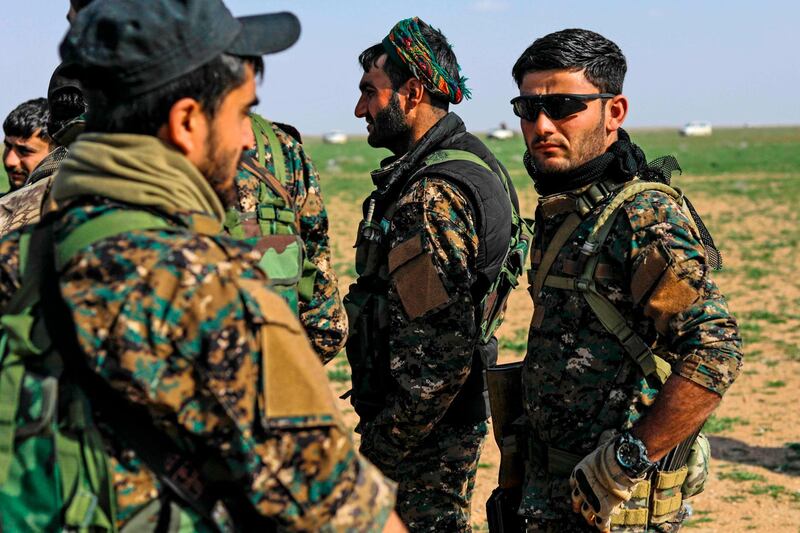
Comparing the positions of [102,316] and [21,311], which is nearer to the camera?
[102,316]

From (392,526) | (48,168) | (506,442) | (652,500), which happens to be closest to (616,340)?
(652,500)

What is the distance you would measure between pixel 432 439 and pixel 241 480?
2356mm

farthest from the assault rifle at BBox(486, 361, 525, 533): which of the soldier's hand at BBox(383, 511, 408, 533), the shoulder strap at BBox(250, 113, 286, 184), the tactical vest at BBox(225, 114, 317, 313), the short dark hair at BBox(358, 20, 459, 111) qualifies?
the soldier's hand at BBox(383, 511, 408, 533)

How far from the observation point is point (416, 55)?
4223 mm

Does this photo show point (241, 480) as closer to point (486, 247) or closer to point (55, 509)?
point (55, 509)

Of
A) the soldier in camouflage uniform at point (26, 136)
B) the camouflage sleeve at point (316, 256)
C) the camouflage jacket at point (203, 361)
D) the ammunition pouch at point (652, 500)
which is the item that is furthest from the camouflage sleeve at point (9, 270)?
the soldier in camouflage uniform at point (26, 136)

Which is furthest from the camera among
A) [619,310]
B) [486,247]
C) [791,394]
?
[791,394]

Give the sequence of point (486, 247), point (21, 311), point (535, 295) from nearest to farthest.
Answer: point (21, 311) < point (535, 295) < point (486, 247)

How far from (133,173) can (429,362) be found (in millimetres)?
2079


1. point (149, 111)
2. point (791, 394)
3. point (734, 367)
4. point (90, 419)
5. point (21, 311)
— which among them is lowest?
point (791, 394)

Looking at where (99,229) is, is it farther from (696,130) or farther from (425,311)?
(696,130)

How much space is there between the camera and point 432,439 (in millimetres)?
4016

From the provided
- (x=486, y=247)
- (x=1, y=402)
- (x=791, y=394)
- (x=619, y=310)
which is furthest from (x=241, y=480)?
(x=791, y=394)

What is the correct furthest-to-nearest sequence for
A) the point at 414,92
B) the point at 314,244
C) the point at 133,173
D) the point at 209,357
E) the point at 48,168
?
the point at 414,92
the point at 48,168
the point at 314,244
the point at 133,173
the point at 209,357
